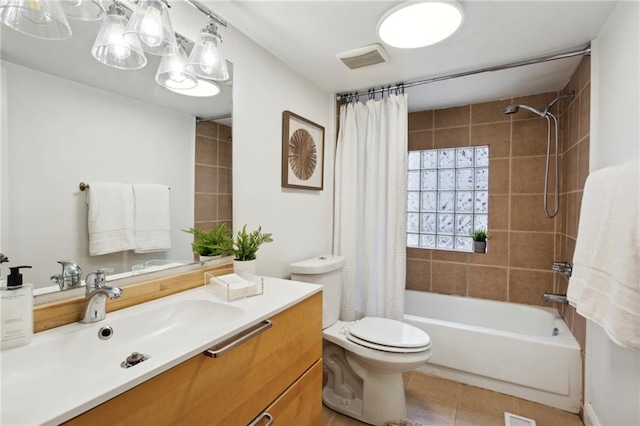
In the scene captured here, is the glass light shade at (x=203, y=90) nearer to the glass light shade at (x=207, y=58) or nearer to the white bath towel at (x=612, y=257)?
the glass light shade at (x=207, y=58)

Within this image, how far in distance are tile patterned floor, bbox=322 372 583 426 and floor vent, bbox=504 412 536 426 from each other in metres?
0.03

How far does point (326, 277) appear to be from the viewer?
1.90 m

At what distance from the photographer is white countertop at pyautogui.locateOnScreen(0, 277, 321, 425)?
0.56 metres

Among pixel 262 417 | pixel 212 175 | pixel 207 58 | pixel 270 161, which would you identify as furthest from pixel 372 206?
pixel 262 417

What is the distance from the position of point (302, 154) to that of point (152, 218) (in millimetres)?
1138

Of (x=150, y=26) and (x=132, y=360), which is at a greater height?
(x=150, y=26)

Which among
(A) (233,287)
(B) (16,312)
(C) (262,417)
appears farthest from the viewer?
(A) (233,287)

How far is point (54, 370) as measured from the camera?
75 centimetres

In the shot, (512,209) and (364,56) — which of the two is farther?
(512,209)

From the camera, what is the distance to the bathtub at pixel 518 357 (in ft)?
5.95

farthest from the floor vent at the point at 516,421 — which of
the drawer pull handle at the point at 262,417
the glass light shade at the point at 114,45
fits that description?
the glass light shade at the point at 114,45

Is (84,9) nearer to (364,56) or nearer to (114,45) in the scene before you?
(114,45)

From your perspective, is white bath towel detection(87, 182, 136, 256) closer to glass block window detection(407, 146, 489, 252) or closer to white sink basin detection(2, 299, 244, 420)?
white sink basin detection(2, 299, 244, 420)

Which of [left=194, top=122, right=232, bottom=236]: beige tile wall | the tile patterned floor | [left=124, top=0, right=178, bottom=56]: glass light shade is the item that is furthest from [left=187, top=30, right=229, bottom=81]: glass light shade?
the tile patterned floor
